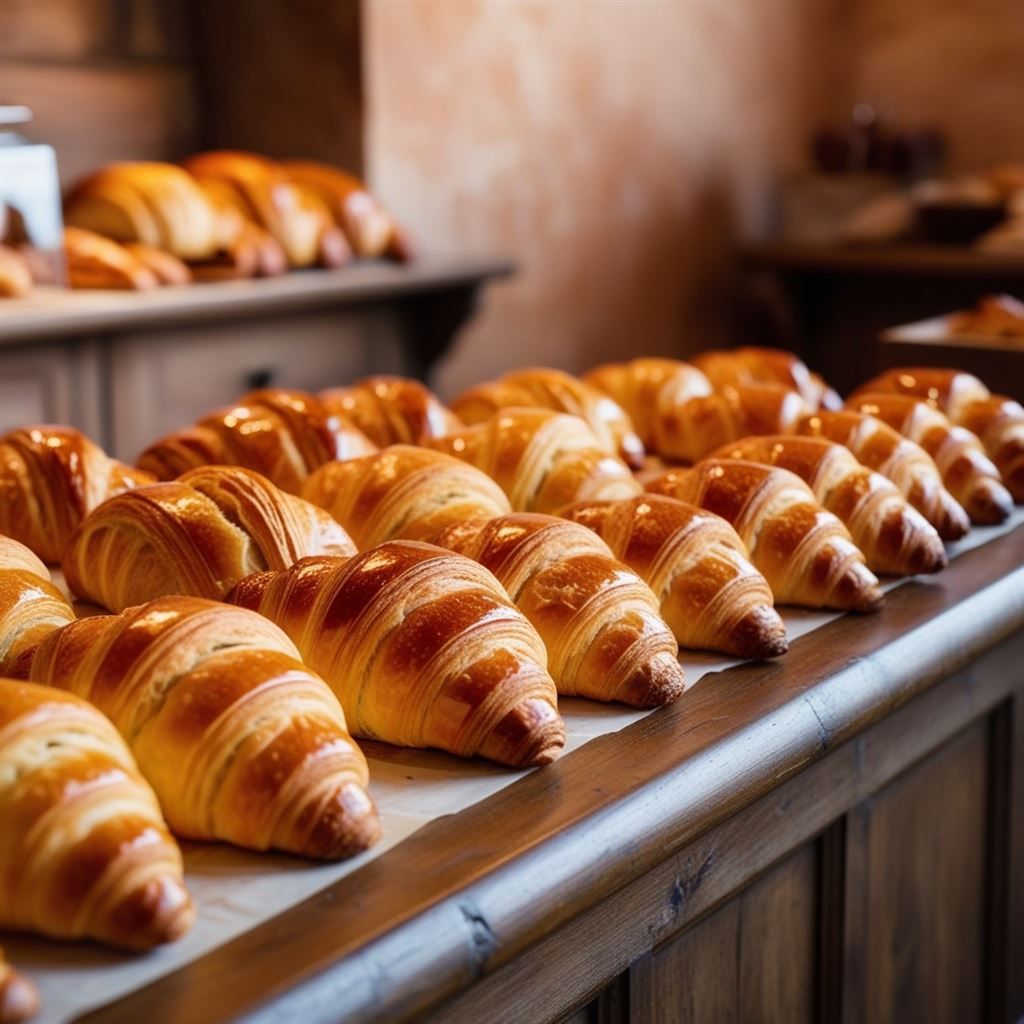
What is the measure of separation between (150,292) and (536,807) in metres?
2.30

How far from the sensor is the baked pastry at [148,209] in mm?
3150

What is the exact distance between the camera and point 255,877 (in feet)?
2.74

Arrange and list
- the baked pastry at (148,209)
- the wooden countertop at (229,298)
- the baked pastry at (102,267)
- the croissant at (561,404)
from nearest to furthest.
Answer: the croissant at (561,404) → the wooden countertop at (229,298) → the baked pastry at (102,267) → the baked pastry at (148,209)

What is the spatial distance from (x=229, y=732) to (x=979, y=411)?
1.19 metres

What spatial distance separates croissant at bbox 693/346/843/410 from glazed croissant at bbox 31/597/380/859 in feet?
3.82

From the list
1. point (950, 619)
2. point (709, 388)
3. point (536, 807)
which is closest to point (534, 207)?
point (709, 388)

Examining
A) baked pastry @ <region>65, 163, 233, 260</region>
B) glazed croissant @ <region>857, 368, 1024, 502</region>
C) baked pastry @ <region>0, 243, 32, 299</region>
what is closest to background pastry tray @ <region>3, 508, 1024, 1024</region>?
glazed croissant @ <region>857, 368, 1024, 502</region>

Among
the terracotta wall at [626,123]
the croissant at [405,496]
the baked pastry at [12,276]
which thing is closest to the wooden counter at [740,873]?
the croissant at [405,496]

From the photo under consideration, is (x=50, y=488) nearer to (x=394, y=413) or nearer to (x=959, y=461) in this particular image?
(x=394, y=413)

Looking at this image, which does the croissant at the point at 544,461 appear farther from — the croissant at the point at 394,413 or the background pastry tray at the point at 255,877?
the background pastry tray at the point at 255,877

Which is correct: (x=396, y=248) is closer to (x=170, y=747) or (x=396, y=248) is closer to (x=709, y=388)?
(x=709, y=388)

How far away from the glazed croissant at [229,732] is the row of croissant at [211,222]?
7.17 feet

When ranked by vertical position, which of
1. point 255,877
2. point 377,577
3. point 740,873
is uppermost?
point 377,577

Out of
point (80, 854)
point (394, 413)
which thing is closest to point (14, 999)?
point (80, 854)
